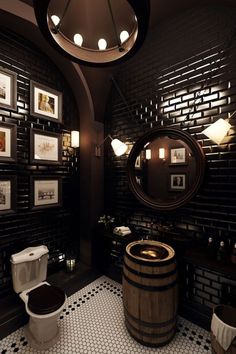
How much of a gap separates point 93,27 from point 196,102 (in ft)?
4.67

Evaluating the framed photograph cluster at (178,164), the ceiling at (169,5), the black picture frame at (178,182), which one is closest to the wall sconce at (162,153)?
the framed photograph cluster at (178,164)

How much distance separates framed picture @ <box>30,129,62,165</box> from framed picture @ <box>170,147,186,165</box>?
154 cm

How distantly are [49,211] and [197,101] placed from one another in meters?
2.31

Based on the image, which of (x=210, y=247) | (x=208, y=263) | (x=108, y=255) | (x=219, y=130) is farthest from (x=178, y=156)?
(x=108, y=255)

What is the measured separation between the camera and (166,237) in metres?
2.13

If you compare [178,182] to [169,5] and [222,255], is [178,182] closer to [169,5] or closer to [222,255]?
[222,255]

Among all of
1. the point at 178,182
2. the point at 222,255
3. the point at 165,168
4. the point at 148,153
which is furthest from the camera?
the point at 148,153

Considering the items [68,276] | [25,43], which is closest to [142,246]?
[68,276]

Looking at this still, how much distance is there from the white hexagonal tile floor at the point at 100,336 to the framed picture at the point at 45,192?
49.4 inches

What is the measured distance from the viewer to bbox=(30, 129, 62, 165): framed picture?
2277 millimetres

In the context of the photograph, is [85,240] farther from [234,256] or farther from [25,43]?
[25,43]

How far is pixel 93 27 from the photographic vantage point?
6.58ft

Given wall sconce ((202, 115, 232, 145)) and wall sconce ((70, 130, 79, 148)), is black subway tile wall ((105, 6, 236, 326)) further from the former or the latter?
wall sconce ((70, 130, 79, 148))

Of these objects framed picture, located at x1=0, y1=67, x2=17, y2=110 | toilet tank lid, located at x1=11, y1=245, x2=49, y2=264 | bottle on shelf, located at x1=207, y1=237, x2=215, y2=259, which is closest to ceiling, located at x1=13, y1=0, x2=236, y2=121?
framed picture, located at x1=0, y1=67, x2=17, y2=110
